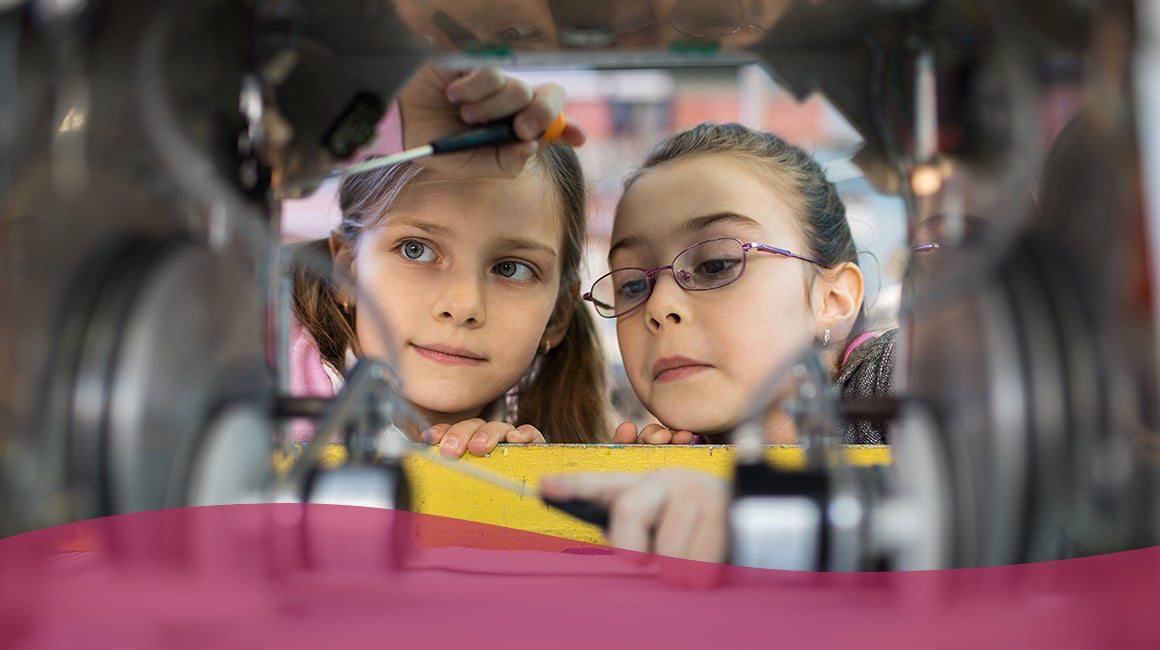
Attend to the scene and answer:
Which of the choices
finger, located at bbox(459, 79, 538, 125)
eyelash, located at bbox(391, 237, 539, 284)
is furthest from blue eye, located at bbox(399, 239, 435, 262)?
finger, located at bbox(459, 79, 538, 125)

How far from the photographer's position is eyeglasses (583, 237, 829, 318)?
73cm

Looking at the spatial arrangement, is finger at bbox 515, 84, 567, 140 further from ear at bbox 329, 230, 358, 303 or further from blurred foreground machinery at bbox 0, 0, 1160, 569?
ear at bbox 329, 230, 358, 303

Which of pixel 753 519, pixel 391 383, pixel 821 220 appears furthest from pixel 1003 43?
pixel 391 383

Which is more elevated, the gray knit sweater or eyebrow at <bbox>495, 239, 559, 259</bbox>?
eyebrow at <bbox>495, 239, 559, 259</bbox>

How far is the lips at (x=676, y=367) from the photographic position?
738 millimetres

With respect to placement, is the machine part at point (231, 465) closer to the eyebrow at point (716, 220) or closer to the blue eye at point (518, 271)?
the blue eye at point (518, 271)

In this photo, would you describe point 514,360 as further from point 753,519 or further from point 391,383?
point 753,519

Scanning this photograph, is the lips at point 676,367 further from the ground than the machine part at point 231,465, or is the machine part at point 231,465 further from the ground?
the lips at point 676,367

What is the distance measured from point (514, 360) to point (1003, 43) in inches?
17.5

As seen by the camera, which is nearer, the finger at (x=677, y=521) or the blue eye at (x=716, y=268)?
the finger at (x=677, y=521)

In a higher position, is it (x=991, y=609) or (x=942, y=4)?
(x=942, y=4)

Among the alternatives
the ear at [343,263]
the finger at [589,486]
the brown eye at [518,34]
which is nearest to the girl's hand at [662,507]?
the finger at [589,486]

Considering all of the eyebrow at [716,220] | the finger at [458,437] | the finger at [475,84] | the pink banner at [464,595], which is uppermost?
the finger at [475,84]

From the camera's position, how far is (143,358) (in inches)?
25.0
